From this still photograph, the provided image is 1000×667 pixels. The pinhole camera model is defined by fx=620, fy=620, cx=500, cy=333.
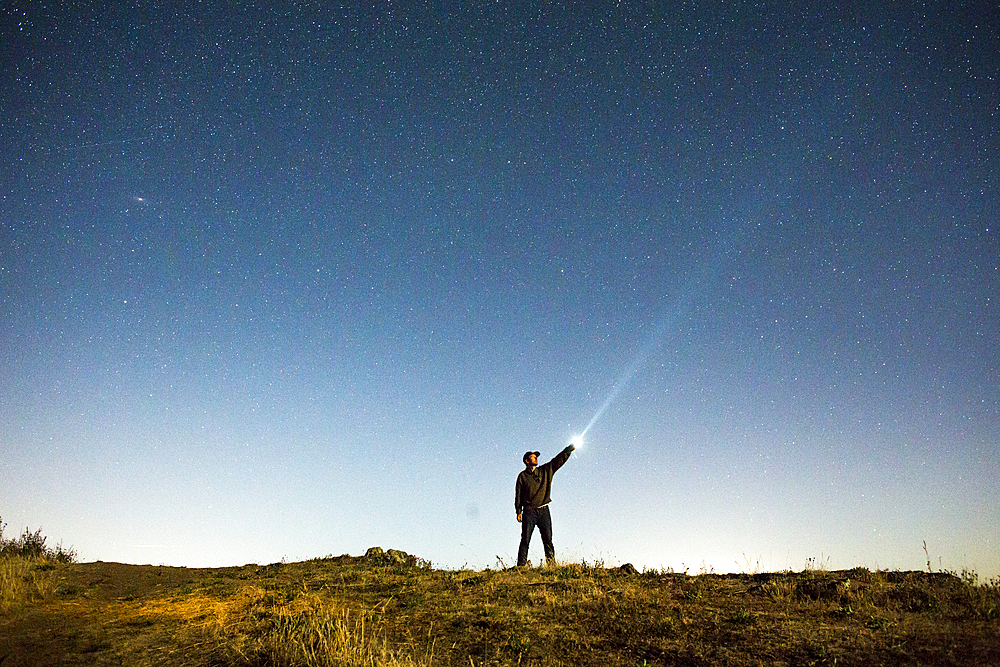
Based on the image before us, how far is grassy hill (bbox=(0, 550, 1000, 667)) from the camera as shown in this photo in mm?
6500

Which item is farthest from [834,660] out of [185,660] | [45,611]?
[45,611]

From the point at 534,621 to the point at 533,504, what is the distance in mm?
4922

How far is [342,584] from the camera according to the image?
11.1m

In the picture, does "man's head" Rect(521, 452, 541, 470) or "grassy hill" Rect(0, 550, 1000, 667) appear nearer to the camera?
"grassy hill" Rect(0, 550, 1000, 667)

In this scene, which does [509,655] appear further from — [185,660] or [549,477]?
[549,477]

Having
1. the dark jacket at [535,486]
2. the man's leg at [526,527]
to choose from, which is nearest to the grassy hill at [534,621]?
the man's leg at [526,527]

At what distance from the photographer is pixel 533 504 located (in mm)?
12656

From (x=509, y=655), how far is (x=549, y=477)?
6.36 m

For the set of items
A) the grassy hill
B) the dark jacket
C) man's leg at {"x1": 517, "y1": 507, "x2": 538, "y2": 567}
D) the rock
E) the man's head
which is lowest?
the grassy hill

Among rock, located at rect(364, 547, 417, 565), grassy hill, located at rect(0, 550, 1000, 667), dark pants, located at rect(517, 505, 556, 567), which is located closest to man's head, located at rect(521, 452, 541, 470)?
dark pants, located at rect(517, 505, 556, 567)

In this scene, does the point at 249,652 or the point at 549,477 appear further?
the point at 549,477

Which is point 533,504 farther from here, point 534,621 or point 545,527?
point 534,621

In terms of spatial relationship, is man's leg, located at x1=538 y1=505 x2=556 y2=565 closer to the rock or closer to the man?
the man

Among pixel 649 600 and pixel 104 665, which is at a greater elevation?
pixel 649 600
